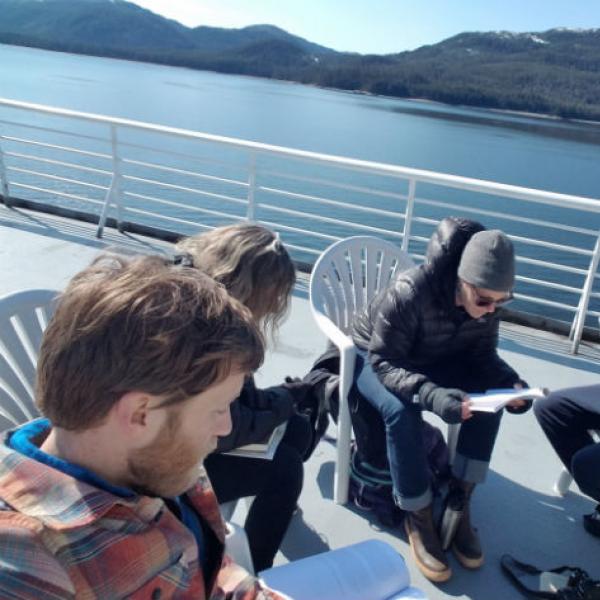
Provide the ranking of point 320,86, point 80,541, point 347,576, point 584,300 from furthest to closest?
point 320,86 < point 584,300 < point 347,576 < point 80,541

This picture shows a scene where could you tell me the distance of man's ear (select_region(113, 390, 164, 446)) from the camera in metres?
0.66

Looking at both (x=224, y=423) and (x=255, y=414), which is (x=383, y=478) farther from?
(x=224, y=423)

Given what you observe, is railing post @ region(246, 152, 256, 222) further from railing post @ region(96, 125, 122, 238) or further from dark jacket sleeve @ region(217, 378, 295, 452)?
dark jacket sleeve @ region(217, 378, 295, 452)

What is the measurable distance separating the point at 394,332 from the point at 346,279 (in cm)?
50

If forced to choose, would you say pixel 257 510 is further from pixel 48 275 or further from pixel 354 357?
pixel 48 275

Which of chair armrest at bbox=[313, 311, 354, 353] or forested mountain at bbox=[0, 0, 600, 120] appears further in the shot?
forested mountain at bbox=[0, 0, 600, 120]

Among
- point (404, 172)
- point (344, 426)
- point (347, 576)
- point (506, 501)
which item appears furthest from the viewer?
point (404, 172)

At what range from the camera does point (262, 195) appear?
9.68 m

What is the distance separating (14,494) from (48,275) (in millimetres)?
2925

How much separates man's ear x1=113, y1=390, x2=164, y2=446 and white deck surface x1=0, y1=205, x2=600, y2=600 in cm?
108

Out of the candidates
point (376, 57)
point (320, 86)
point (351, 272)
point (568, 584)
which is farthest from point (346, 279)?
point (376, 57)

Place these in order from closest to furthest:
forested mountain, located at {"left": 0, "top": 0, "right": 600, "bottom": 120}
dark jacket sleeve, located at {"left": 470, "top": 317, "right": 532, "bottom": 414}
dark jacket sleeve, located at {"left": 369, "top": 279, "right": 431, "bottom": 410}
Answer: dark jacket sleeve, located at {"left": 369, "top": 279, "right": 431, "bottom": 410}, dark jacket sleeve, located at {"left": 470, "top": 317, "right": 532, "bottom": 414}, forested mountain, located at {"left": 0, "top": 0, "right": 600, "bottom": 120}

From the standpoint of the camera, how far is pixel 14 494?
0.60 meters

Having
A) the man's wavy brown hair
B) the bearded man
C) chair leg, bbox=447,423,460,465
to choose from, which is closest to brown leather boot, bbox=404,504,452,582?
chair leg, bbox=447,423,460,465
